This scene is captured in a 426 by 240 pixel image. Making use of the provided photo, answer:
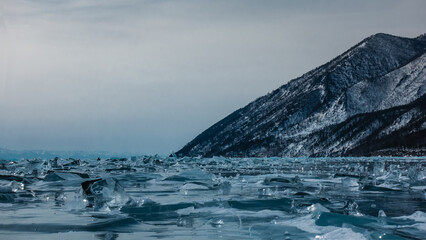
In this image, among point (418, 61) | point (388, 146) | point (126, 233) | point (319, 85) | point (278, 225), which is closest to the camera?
point (126, 233)

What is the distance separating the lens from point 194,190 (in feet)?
52.7

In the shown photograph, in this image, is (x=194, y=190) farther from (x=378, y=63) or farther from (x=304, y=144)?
(x=378, y=63)

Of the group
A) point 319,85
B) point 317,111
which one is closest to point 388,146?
point 317,111

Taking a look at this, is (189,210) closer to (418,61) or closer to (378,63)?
(418,61)


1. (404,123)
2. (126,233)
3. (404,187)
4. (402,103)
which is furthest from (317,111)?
(126,233)

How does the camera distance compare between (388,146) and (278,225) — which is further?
(388,146)

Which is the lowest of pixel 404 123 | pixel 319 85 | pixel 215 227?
pixel 215 227

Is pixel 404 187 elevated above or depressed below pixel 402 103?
below

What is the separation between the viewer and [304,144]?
5935 inches

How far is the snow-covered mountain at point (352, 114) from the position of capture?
119188 millimetres

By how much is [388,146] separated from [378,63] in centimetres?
9155

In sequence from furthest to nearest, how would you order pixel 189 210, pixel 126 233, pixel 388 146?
pixel 388 146 < pixel 189 210 < pixel 126 233

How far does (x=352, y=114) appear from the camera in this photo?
5842 inches

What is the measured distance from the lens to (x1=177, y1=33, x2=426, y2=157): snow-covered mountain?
119 meters
